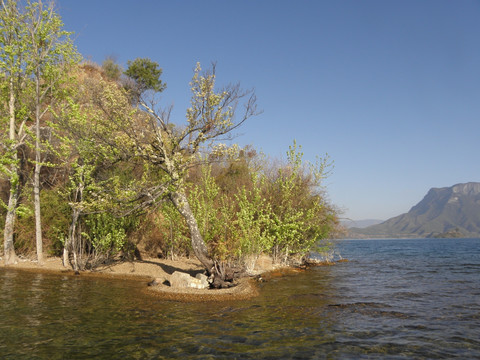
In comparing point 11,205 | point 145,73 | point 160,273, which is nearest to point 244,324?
point 160,273

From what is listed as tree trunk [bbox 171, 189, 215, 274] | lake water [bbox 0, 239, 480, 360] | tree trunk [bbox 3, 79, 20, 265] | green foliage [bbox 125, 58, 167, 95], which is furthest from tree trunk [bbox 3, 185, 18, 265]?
green foliage [bbox 125, 58, 167, 95]

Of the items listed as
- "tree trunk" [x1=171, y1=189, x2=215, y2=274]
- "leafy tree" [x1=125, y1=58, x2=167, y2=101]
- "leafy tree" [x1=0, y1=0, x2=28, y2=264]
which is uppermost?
"leafy tree" [x1=125, y1=58, x2=167, y2=101]

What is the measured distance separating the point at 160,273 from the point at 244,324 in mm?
11890

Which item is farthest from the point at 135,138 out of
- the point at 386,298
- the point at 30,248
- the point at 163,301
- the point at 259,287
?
the point at 30,248

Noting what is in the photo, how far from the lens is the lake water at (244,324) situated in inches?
327

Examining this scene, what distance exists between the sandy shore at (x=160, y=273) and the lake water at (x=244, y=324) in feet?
2.63

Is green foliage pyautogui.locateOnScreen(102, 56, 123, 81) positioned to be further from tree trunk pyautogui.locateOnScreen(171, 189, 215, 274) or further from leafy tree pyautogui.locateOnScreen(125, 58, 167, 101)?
tree trunk pyautogui.locateOnScreen(171, 189, 215, 274)

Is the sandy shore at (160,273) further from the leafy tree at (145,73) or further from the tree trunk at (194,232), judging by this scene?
the leafy tree at (145,73)

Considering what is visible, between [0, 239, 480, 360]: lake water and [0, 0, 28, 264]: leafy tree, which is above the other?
[0, 0, 28, 264]: leafy tree

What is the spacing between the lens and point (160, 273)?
69.9ft

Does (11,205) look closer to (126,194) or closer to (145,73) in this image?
(126,194)

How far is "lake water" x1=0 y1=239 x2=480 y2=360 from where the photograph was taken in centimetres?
831

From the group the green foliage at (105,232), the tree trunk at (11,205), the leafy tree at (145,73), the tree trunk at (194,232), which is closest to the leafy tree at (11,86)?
the tree trunk at (11,205)

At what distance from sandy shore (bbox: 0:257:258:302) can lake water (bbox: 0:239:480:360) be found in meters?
0.80
